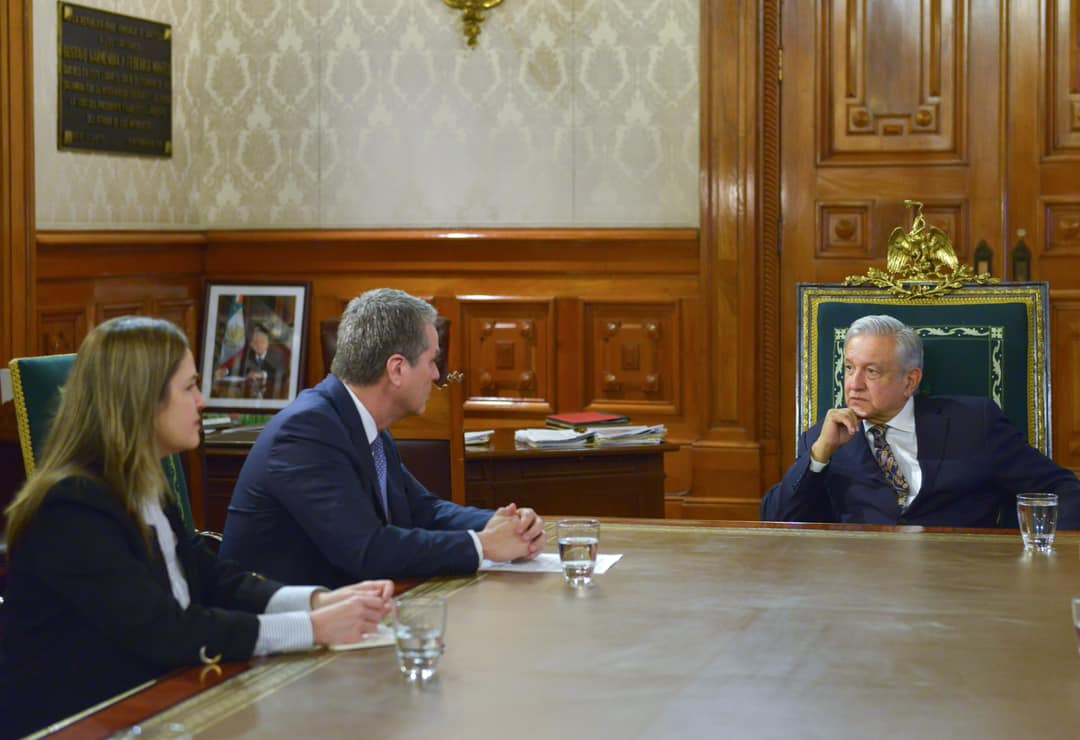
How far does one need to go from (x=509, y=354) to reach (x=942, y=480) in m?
2.81

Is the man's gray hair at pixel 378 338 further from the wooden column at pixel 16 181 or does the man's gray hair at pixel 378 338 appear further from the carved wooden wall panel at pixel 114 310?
the carved wooden wall panel at pixel 114 310

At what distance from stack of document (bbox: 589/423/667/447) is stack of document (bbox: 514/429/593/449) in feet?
0.16

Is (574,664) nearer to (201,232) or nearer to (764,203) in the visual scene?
(764,203)

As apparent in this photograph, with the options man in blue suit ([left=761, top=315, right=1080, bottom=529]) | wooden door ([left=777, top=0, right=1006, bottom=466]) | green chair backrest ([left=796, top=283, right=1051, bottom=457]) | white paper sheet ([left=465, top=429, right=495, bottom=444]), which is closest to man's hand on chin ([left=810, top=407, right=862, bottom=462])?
man in blue suit ([left=761, top=315, right=1080, bottom=529])

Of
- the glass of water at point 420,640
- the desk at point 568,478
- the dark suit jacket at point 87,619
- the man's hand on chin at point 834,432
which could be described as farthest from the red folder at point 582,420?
the glass of water at point 420,640

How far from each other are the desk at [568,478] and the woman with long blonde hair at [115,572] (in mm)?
2314

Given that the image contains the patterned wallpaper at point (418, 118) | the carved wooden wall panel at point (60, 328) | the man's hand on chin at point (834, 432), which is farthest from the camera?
the patterned wallpaper at point (418, 118)

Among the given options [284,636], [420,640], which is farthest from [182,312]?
[420,640]

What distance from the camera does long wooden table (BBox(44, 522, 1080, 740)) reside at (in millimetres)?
1698

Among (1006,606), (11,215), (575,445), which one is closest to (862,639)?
(1006,606)

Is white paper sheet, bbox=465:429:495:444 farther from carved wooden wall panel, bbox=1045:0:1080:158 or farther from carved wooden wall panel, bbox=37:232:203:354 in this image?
carved wooden wall panel, bbox=1045:0:1080:158

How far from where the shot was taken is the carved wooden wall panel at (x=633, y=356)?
6023 millimetres

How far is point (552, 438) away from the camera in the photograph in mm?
4664

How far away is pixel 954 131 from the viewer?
5645mm
